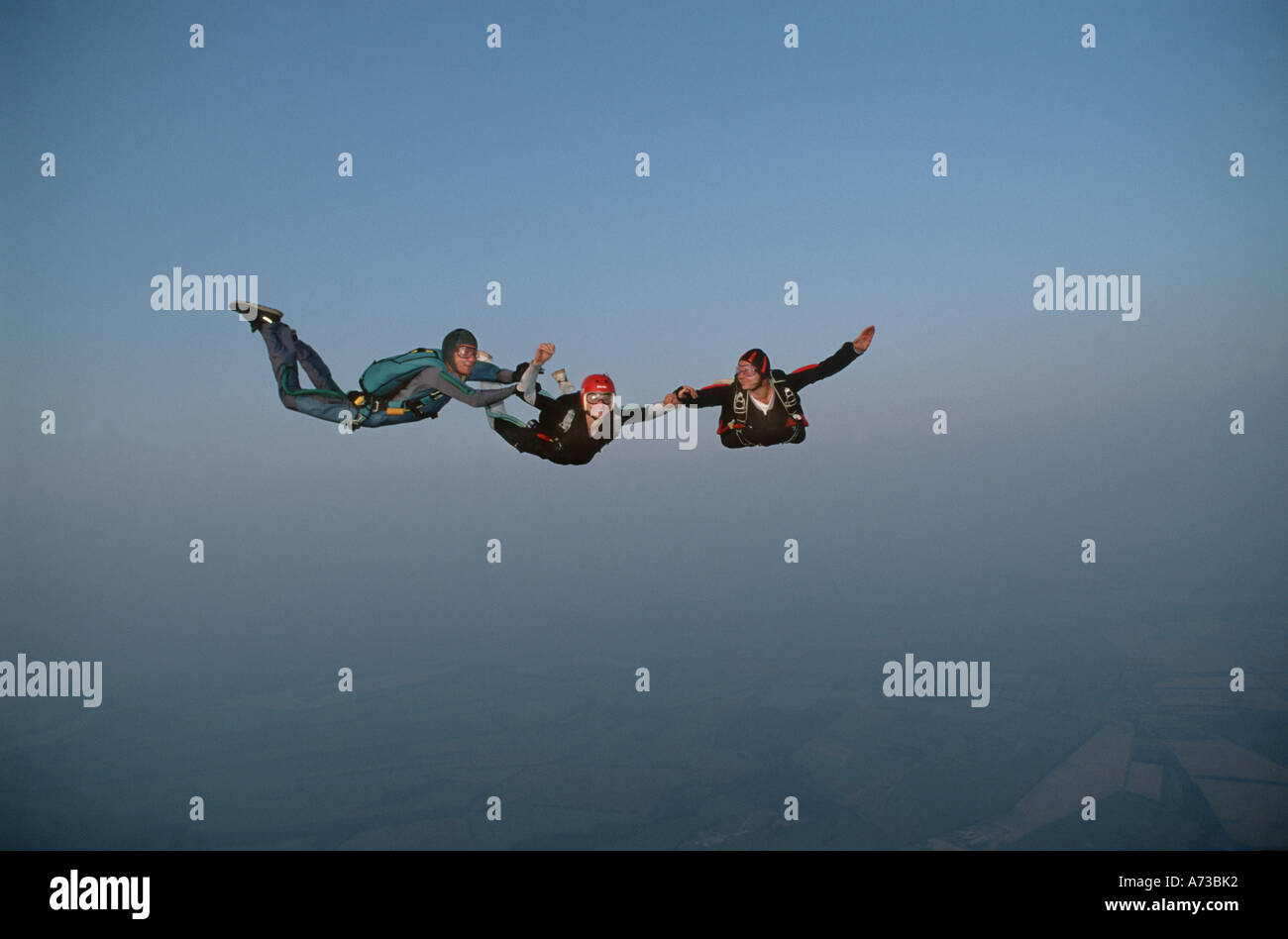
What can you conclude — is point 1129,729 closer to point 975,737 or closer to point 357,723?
point 975,737

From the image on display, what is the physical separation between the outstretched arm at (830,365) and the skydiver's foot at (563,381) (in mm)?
2946

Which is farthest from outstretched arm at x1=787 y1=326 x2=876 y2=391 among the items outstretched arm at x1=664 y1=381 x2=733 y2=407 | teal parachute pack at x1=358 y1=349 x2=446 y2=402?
teal parachute pack at x1=358 y1=349 x2=446 y2=402

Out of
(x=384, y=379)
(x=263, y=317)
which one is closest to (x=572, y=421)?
(x=384, y=379)

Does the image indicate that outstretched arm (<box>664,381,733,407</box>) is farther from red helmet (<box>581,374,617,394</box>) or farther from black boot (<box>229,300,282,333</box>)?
black boot (<box>229,300,282,333</box>)

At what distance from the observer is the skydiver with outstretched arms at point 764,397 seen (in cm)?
1115

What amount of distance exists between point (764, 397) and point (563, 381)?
8.89 ft

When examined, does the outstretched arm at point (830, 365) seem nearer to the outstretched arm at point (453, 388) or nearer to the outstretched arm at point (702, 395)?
the outstretched arm at point (702, 395)

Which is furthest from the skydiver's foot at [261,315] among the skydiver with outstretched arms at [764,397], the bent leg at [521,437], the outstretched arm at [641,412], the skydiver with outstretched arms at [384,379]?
the skydiver with outstretched arms at [764,397]

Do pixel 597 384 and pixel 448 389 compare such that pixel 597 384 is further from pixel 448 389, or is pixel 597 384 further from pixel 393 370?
pixel 393 370

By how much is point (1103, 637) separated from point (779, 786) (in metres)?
37.6

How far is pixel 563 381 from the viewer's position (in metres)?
11.2

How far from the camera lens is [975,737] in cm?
6209

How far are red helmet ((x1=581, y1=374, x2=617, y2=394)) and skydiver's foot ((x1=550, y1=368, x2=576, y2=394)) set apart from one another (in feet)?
0.67

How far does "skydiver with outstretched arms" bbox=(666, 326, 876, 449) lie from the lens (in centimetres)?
1115
